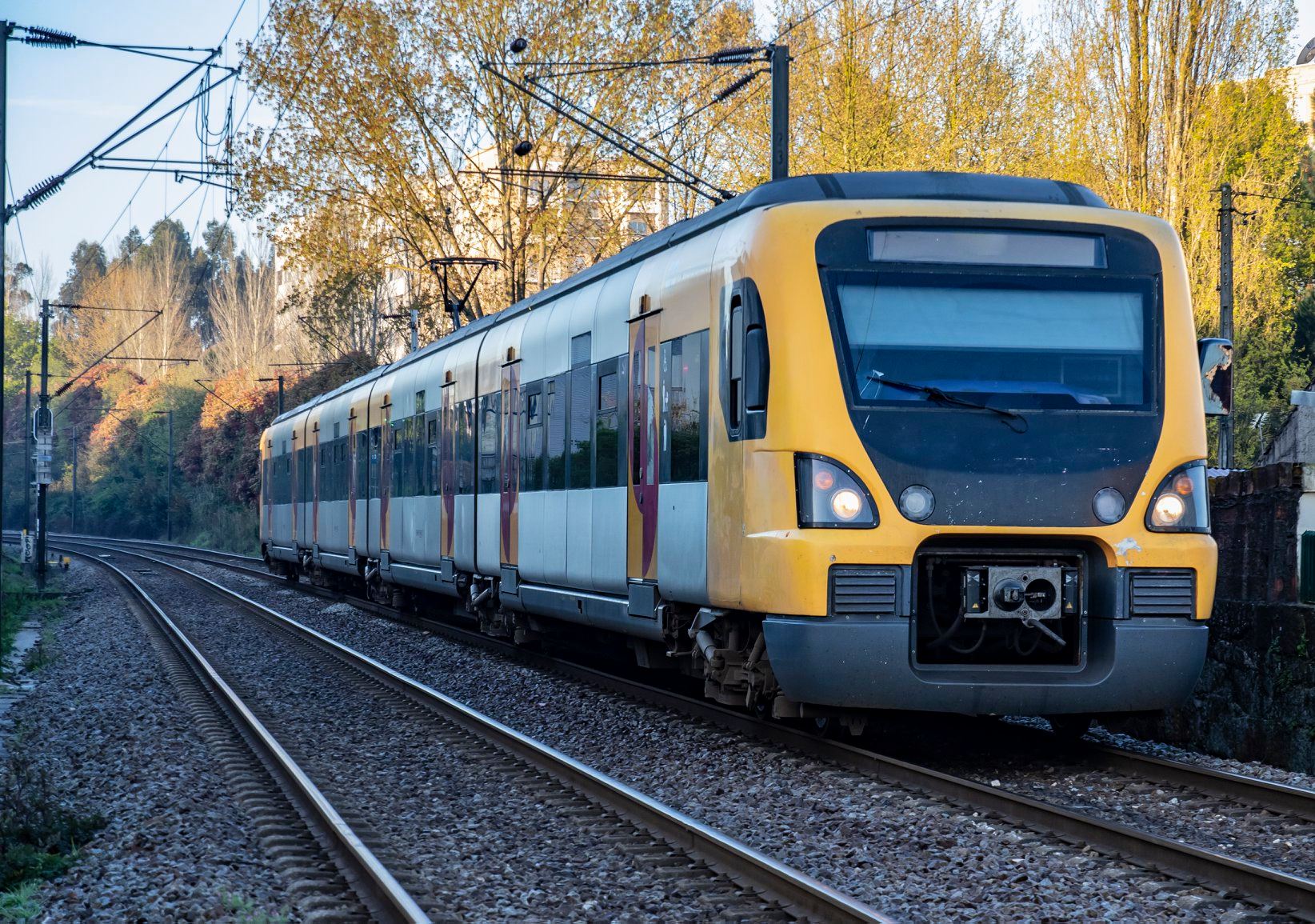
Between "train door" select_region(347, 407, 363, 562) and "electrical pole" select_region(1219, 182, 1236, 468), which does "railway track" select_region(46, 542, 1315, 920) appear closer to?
"train door" select_region(347, 407, 363, 562)

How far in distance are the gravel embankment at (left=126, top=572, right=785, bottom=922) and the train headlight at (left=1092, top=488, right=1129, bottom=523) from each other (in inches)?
115

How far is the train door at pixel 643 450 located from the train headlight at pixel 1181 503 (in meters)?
3.34

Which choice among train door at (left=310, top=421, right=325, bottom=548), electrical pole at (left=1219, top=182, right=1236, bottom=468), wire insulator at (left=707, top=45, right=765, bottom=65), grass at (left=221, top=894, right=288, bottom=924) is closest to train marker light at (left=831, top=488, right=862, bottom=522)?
grass at (left=221, top=894, right=288, bottom=924)

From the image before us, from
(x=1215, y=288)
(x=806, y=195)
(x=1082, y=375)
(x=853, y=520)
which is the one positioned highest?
(x=1215, y=288)

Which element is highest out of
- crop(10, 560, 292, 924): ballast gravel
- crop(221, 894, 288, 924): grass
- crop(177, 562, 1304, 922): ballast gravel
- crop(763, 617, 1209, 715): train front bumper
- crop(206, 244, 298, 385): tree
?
crop(206, 244, 298, 385): tree

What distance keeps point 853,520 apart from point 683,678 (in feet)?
17.6

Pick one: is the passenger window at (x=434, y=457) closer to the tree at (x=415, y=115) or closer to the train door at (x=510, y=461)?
the train door at (x=510, y=461)

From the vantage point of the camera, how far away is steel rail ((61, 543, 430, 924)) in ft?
19.2

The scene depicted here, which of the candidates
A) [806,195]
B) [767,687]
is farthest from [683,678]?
[806,195]

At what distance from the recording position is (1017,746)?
9.23 m

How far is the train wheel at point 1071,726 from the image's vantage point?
355 inches

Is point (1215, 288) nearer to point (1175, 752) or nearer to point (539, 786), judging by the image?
point (1175, 752)

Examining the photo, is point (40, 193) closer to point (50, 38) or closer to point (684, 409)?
point (50, 38)

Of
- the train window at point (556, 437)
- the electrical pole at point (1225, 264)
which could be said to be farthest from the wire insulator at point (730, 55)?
the electrical pole at point (1225, 264)
